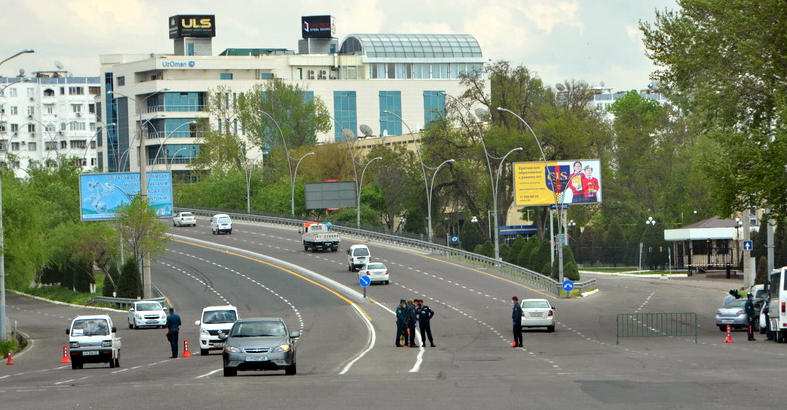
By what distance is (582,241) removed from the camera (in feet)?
362

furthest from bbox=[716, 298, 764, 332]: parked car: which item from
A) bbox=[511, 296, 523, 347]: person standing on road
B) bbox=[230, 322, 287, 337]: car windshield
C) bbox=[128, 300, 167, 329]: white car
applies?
bbox=[128, 300, 167, 329]: white car

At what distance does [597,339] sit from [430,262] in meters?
44.5

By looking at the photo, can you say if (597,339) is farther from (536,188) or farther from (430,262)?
(536,188)

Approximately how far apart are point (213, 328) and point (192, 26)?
452 feet

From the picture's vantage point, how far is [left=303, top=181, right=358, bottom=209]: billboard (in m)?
115

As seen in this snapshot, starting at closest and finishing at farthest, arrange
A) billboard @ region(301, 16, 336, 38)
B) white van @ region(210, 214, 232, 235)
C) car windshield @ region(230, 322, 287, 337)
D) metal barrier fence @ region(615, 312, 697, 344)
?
1. car windshield @ region(230, 322, 287, 337)
2. metal barrier fence @ region(615, 312, 697, 344)
3. white van @ region(210, 214, 232, 235)
4. billboard @ region(301, 16, 336, 38)

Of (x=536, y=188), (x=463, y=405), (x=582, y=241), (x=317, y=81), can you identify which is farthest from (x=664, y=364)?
(x=317, y=81)

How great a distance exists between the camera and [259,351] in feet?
80.1

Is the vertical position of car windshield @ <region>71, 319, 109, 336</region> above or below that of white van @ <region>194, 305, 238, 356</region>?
above

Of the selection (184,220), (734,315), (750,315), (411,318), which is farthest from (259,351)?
(184,220)

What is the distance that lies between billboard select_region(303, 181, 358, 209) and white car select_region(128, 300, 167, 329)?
6125cm

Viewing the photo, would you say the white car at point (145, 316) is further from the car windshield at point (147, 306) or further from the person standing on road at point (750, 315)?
the person standing on road at point (750, 315)

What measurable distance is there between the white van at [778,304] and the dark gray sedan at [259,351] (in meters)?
14.8

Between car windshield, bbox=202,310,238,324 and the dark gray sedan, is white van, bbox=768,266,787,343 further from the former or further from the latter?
car windshield, bbox=202,310,238,324
